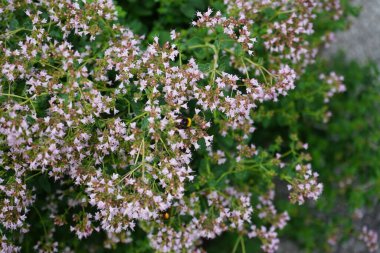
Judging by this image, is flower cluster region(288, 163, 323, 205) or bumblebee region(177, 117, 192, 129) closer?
bumblebee region(177, 117, 192, 129)

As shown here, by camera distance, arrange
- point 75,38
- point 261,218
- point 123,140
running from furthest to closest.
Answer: point 261,218 < point 75,38 < point 123,140

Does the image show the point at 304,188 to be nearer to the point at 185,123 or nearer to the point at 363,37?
the point at 185,123

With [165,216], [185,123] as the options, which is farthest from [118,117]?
[165,216]

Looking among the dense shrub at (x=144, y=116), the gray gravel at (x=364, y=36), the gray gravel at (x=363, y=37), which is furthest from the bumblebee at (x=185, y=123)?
the gray gravel at (x=364, y=36)

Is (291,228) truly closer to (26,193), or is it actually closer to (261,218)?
(261,218)

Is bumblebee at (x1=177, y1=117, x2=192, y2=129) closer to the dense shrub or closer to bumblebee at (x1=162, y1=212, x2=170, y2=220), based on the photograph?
the dense shrub

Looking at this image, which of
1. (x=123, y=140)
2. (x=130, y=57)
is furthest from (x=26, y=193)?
(x=130, y=57)

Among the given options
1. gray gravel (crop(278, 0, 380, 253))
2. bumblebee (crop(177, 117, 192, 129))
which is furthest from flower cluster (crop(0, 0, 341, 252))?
gray gravel (crop(278, 0, 380, 253))

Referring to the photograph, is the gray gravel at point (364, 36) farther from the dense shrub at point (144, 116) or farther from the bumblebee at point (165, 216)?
the bumblebee at point (165, 216)

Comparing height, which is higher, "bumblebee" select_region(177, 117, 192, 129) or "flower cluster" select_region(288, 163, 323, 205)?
"bumblebee" select_region(177, 117, 192, 129)
